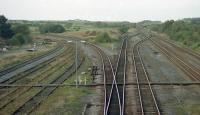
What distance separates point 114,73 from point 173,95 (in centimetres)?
986

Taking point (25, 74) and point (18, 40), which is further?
point (18, 40)

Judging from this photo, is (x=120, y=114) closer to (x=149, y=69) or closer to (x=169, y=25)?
(x=149, y=69)

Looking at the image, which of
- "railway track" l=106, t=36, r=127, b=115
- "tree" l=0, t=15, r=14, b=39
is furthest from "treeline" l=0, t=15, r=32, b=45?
"railway track" l=106, t=36, r=127, b=115

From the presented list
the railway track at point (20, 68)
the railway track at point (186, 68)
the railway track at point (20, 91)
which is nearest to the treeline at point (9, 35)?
the railway track at point (20, 68)

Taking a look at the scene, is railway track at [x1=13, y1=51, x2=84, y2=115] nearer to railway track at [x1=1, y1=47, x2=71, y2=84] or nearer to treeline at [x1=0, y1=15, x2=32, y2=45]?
railway track at [x1=1, y1=47, x2=71, y2=84]

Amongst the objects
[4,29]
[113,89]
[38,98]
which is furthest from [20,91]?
[4,29]

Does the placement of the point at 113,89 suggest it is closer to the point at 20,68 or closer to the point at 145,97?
the point at 145,97

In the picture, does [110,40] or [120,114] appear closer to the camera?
[120,114]

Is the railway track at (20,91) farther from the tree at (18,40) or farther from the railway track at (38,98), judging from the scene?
the tree at (18,40)

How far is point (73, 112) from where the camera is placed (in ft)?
77.0

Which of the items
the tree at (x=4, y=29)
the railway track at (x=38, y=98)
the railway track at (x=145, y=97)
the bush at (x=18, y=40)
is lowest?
the bush at (x=18, y=40)

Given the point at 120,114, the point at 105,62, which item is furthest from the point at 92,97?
the point at 105,62

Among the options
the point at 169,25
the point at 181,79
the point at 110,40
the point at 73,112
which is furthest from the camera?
the point at 169,25

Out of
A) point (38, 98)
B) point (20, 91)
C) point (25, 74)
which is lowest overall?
point (25, 74)
